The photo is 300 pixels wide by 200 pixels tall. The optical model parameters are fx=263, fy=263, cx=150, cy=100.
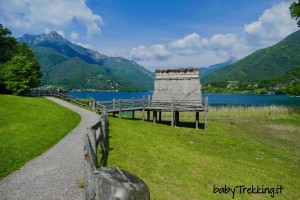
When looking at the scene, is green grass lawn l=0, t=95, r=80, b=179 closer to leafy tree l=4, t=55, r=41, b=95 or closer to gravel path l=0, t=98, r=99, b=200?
gravel path l=0, t=98, r=99, b=200

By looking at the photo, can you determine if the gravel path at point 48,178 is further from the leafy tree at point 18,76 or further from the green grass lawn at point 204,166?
the leafy tree at point 18,76

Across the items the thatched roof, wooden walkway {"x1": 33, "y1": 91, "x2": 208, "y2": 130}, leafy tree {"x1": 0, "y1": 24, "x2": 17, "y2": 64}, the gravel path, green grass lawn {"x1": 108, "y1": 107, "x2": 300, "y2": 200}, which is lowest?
green grass lawn {"x1": 108, "y1": 107, "x2": 300, "y2": 200}

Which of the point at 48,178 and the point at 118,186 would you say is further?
the point at 48,178

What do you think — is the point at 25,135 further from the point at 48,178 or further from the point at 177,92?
the point at 177,92

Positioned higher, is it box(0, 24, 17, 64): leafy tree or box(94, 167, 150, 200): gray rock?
box(0, 24, 17, 64): leafy tree

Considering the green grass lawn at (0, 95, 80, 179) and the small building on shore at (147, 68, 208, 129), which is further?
the small building on shore at (147, 68, 208, 129)

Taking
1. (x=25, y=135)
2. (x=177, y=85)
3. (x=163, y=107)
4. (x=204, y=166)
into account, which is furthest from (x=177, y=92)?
(x=25, y=135)

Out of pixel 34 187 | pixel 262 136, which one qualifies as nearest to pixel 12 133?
pixel 34 187

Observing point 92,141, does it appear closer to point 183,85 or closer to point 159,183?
point 159,183

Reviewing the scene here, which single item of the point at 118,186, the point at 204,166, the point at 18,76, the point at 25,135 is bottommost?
the point at 204,166

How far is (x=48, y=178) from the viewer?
1086 centimetres

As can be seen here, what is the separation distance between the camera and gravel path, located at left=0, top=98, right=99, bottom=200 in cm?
934

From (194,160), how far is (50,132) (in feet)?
37.4

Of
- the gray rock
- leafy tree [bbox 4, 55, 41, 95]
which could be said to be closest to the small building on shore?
the gray rock
